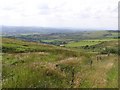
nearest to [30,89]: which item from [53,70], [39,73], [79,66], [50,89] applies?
[50,89]

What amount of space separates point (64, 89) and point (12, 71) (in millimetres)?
3661

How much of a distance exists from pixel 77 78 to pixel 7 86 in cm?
395

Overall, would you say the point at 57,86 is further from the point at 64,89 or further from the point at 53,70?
the point at 53,70

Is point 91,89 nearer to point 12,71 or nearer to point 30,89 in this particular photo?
point 30,89

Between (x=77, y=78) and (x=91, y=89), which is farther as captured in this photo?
(x=77, y=78)

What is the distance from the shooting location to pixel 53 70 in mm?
14141

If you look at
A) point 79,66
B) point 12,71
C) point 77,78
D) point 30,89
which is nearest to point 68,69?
point 79,66

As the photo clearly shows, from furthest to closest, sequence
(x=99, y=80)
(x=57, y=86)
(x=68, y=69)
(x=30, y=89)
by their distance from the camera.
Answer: (x=68, y=69) → (x=99, y=80) → (x=57, y=86) → (x=30, y=89)

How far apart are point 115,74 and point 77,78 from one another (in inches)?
141

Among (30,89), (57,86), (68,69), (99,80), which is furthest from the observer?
(68,69)

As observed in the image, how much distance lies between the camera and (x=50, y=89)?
1145 cm

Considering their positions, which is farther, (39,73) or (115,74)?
(115,74)

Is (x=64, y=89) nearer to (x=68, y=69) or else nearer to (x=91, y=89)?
(x=91, y=89)

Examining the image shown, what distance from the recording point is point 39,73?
43.9 ft
